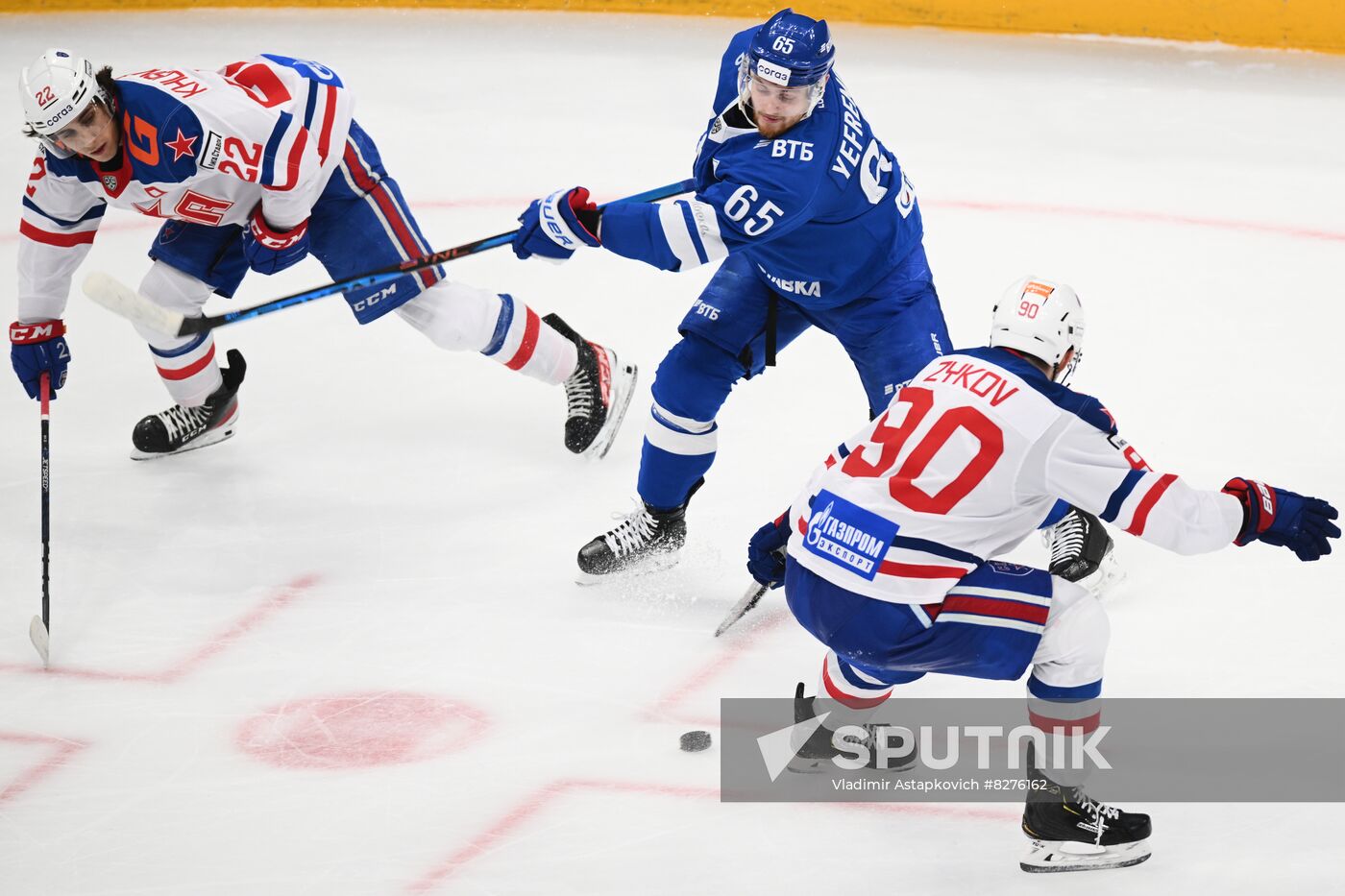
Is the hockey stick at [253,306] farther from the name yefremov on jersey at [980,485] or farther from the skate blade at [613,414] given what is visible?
the name yefremov on jersey at [980,485]

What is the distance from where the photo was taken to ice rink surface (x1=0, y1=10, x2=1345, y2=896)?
2654 millimetres

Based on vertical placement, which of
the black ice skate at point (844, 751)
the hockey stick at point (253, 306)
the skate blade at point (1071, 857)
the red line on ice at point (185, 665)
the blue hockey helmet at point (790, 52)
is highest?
the blue hockey helmet at point (790, 52)

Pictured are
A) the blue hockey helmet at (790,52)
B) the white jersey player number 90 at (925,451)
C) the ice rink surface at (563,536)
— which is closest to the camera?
the white jersey player number 90 at (925,451)

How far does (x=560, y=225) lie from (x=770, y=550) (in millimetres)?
770

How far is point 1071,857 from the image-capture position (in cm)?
250

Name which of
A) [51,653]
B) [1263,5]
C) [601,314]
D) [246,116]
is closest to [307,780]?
[51,653]

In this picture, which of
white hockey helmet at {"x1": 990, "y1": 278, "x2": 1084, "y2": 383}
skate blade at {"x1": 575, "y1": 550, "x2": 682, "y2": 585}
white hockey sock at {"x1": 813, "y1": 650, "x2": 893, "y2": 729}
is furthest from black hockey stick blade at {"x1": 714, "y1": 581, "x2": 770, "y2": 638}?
white hockey helmet at {"x1": 990, "y1": 278, "x2": 1084, "y2": 383}

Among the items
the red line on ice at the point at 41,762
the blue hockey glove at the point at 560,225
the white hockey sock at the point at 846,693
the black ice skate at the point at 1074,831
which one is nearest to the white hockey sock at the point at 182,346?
the blue hockey glove at the point at 560,225

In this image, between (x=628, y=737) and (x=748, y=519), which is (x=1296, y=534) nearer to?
(x=628, y=737)

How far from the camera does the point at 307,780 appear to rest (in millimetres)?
2850

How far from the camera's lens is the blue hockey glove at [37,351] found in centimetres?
368

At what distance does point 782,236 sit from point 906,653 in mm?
993

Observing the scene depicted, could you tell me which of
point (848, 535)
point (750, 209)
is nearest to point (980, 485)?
point (848, 535)

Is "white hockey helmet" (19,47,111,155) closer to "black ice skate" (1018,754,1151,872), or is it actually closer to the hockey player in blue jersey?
the hockey player in blue jersey
